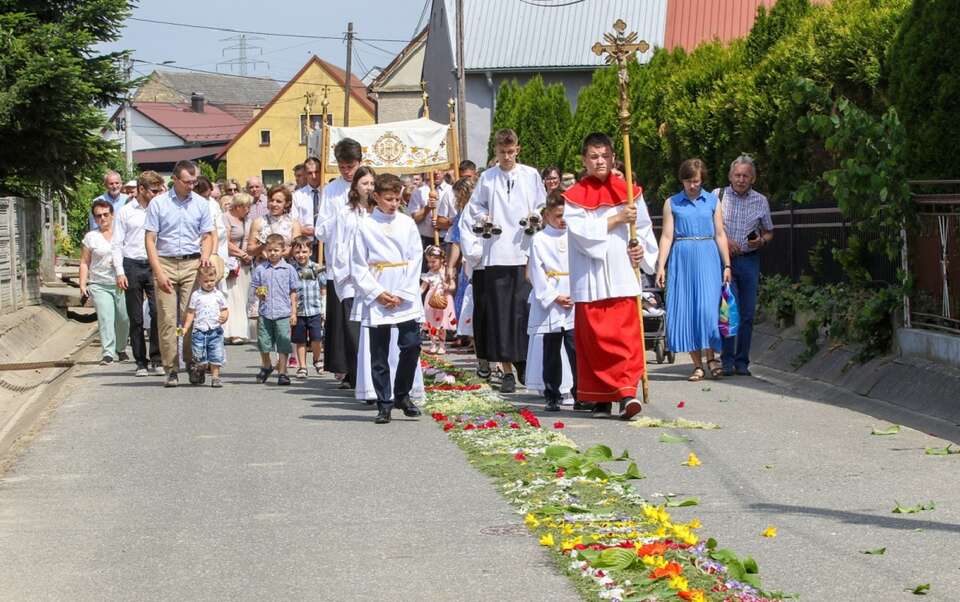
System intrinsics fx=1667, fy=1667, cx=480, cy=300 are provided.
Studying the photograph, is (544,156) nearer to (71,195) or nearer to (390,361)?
(71,195)

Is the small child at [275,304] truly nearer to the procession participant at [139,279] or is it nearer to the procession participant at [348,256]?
the procession participant at [348,256]

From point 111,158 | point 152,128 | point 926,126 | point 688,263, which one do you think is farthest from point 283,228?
point 152,128

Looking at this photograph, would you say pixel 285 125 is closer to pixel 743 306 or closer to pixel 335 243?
pixel 743 306

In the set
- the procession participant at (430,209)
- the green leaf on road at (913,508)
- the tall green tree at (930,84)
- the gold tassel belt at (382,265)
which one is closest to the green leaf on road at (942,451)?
the green leaf on road at (913,508)

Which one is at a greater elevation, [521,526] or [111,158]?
[111,158]

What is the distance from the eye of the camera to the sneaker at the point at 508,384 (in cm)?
1423

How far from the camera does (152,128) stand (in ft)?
396

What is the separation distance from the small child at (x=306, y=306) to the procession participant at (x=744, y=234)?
3.92m

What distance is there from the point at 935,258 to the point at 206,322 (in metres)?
6.28

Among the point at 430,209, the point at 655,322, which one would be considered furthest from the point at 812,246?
the point at 430,209

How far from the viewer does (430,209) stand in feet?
65.2

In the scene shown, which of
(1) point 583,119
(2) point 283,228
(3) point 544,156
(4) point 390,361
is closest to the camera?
(4) point 390,361

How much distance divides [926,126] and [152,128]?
111 metres

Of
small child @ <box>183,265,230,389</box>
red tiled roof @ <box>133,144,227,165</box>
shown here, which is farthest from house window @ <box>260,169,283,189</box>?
small child @ <box>183,265,230,389</box>
